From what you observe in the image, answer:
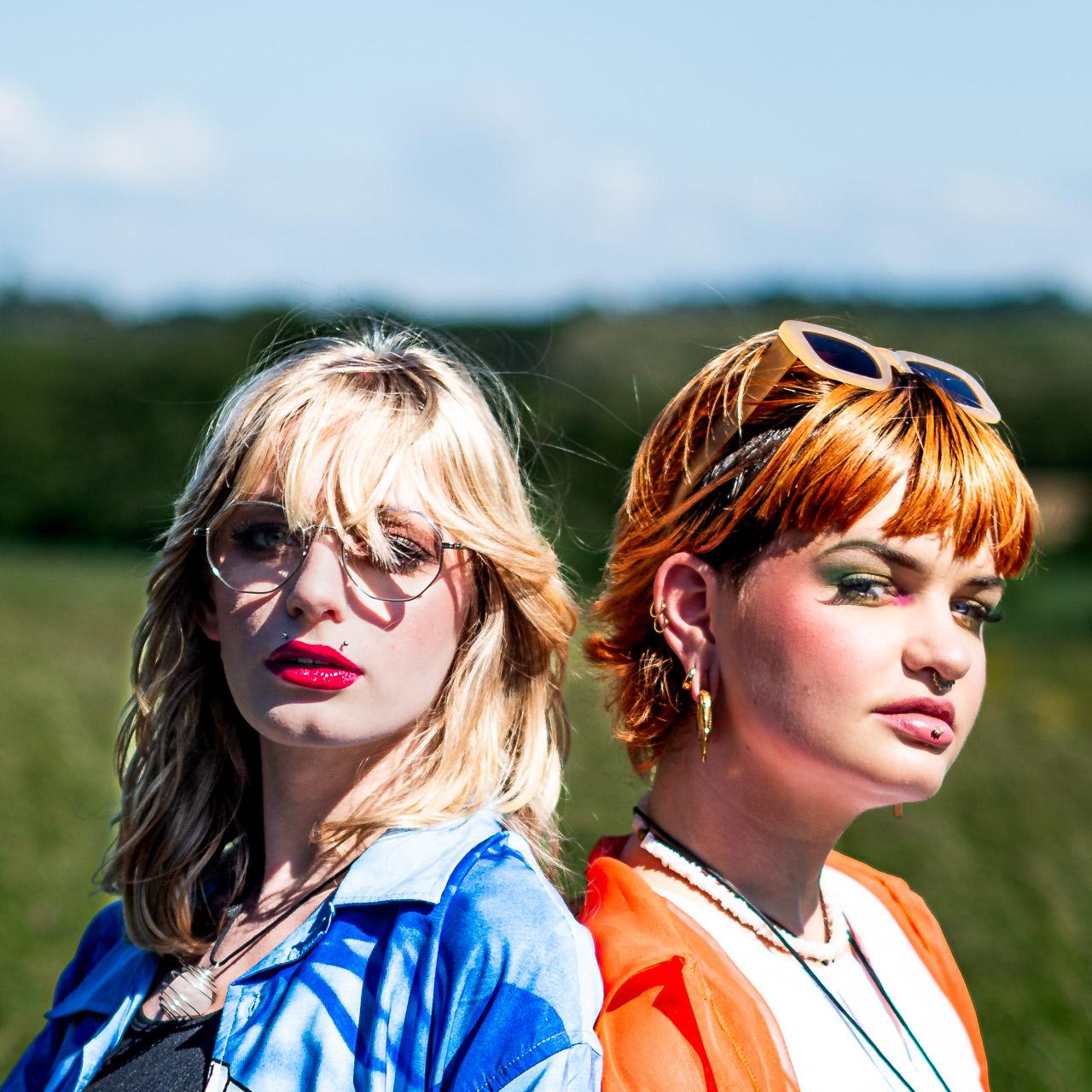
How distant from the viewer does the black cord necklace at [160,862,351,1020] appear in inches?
83.6

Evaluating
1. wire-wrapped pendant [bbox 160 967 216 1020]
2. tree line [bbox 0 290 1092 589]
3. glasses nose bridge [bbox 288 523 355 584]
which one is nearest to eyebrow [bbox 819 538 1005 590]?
glasses nose bridge [bbox 288 523 355 584]

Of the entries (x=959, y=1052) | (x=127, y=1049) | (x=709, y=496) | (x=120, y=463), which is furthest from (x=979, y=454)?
(x=120, y=463)

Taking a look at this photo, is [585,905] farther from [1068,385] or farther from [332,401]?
[1068,385]

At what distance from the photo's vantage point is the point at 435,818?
2117 millimetres

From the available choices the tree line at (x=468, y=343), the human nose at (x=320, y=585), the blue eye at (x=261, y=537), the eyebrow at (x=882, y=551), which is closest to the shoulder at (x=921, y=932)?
the eyebrow at (x=882, y=551)

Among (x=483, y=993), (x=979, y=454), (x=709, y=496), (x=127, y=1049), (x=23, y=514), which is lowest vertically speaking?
(x=23, y=514)

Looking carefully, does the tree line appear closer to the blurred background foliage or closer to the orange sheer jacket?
the blurred background foliage

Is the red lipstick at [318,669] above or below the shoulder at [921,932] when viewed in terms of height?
above

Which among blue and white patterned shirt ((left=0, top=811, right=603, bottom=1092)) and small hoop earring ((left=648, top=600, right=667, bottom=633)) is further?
small hoop earring ((left=648, top=600, right=667, bottom=633))

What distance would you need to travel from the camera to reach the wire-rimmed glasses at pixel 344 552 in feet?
6.80

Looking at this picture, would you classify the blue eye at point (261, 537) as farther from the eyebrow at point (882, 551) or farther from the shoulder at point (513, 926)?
the eyebrow at point (882, 551)

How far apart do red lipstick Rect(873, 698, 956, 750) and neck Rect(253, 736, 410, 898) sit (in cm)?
83

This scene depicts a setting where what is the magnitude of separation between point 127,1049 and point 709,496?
136 centimetres

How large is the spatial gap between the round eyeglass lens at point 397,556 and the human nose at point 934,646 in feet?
2.57
